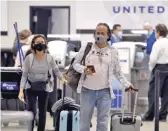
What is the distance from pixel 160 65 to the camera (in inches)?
357

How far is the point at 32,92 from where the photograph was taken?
23.2 feet

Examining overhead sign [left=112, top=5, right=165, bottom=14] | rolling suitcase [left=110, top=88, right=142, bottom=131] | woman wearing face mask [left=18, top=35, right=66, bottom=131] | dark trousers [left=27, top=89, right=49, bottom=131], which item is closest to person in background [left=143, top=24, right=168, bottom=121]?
woman wearing face mask [left=18, top=35, right=66, bottom=131]

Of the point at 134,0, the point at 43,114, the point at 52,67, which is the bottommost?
the point at 43,114

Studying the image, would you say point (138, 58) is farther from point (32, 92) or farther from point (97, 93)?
point (97, 93)

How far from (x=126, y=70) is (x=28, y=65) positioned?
3.13m

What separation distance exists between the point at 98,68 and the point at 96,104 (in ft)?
1.43

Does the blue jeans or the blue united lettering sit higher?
the blue united lettering

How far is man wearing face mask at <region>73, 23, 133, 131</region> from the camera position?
609 centimetres

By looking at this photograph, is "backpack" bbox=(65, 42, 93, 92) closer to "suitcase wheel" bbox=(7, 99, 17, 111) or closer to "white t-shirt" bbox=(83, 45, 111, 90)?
"white t-shirt" bbox=(83, 45, 111, 90)

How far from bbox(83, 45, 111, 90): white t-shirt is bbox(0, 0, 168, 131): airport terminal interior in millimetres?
22

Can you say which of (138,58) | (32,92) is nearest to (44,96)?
(32,92)

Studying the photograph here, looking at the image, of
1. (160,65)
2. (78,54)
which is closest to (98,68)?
(78,54)

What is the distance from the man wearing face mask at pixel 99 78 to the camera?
6086mm

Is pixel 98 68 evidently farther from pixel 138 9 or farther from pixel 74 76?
pixel 138 9
